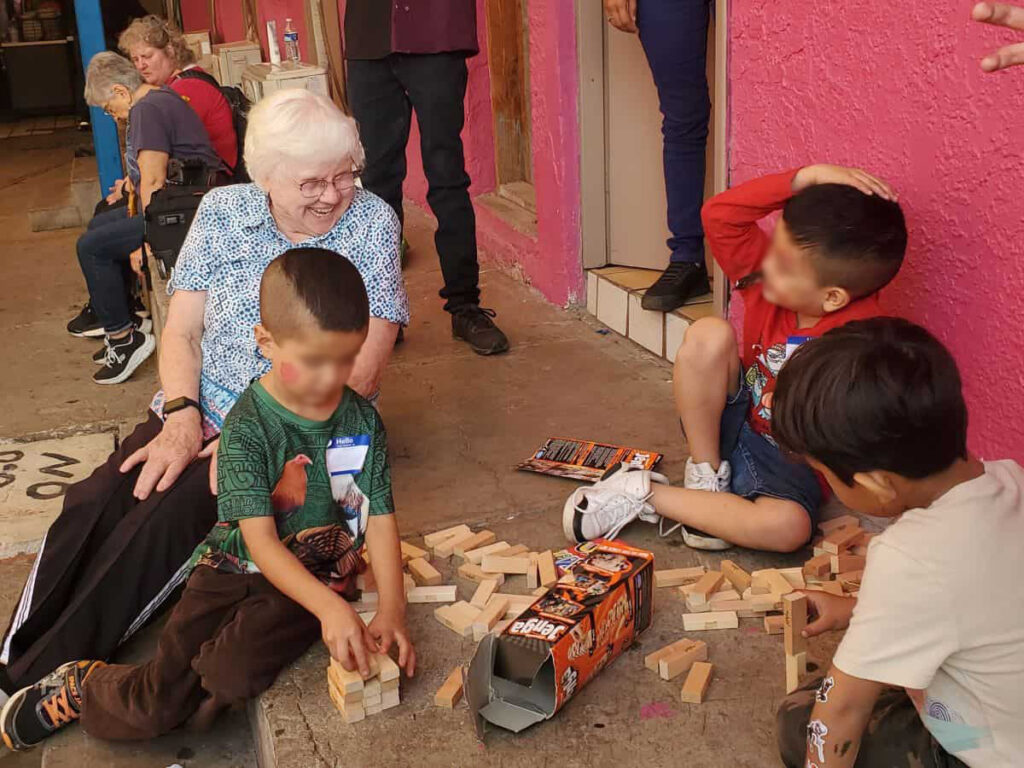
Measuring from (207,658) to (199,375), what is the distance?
0.90 m

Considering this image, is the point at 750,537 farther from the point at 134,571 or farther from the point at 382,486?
the point at 134,571

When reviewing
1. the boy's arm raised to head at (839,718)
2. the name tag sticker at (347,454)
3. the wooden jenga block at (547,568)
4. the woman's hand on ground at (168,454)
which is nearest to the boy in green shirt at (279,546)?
the name tag sticker at (347,454)

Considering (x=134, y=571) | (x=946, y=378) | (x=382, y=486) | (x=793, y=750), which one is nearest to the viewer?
(x=946, y=378)

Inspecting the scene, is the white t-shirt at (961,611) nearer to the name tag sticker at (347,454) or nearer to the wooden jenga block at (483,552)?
the name tag sticker at (347,454)

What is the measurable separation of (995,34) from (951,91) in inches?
7.2

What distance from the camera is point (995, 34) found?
264 cm

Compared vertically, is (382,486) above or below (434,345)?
above

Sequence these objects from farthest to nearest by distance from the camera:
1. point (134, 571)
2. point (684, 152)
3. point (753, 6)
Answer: point (684, 152) → point (753, 6) → point (134, 571)

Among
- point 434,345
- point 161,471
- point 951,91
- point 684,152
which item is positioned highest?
point 951,91

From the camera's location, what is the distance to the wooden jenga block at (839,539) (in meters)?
2.83

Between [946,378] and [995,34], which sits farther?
[995,34]

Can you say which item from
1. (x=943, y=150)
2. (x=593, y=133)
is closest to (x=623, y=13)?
(x=593, y=133)

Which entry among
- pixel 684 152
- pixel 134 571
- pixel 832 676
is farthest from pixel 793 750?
pixel 684 152

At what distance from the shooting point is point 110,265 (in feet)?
18.0
